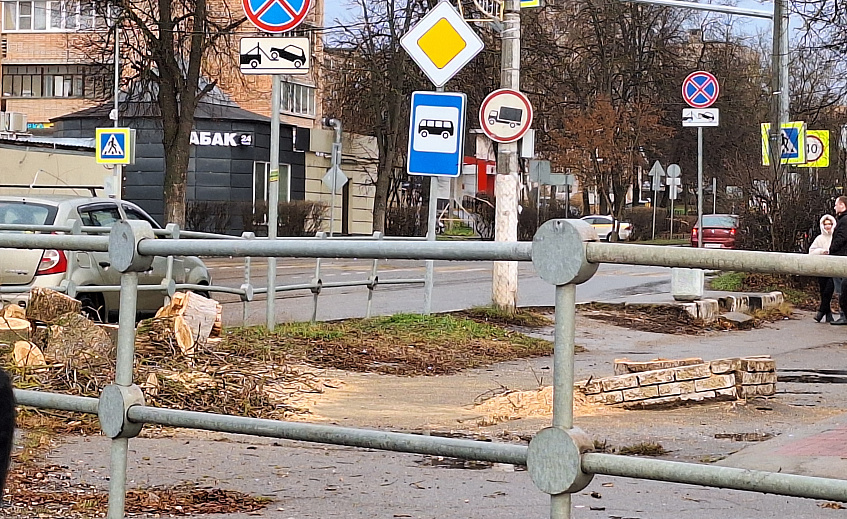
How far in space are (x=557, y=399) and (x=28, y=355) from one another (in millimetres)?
5989

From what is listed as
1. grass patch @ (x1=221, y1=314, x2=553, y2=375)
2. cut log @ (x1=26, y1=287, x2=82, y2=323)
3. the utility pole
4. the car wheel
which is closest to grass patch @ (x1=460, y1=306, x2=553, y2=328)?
grass patch @ (x1=221, y1=314, x2=553, y2=375)

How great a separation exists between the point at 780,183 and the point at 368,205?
3997 centimetres

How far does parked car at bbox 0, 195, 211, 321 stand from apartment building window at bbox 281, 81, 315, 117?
48.8m

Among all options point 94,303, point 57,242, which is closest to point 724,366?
point 57,242

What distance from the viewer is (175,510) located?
17.3ft

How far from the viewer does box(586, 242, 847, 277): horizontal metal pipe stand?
110 inches

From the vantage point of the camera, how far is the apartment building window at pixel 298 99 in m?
62.8

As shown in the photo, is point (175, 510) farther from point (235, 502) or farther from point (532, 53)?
point (532, 53)

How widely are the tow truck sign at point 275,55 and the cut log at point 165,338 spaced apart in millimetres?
2527

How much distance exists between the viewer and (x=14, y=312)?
32.0 ft

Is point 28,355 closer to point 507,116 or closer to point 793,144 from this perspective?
point 507,116

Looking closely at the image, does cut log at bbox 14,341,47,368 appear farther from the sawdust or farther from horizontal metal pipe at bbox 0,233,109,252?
horizontal metal pipe at bbox 0,233,109,252

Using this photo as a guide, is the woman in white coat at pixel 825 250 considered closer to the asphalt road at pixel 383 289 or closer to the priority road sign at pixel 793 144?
the asphalt road at pixel 383 289

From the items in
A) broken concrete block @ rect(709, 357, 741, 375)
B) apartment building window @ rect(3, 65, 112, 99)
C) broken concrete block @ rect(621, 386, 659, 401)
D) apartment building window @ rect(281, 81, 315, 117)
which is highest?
apartment building window @ rect(3, 65, 112, 99)
